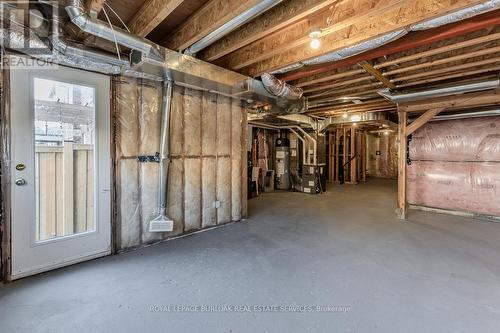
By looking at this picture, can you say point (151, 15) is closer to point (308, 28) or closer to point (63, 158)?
point (308, 28)

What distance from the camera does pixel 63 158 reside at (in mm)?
2420

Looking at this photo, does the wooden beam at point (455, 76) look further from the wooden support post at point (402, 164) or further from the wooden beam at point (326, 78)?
the wooden beam at point (326, 78)

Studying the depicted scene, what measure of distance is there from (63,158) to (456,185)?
21.2 feet

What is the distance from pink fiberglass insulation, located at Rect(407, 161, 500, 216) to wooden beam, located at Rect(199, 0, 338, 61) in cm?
459

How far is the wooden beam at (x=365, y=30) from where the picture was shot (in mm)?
1812

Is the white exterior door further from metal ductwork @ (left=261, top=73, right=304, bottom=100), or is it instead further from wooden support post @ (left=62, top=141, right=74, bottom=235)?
metal ductwork @ (left=261, top=73, right=304, bottom=100)

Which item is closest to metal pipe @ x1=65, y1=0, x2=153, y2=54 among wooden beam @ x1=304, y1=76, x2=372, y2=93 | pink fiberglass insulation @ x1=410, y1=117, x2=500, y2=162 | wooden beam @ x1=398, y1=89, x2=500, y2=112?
wooden beam @ x1=304, y1=76, x2=372, y2=93

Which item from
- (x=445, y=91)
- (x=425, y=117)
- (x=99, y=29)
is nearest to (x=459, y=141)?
(x=425, y=117)

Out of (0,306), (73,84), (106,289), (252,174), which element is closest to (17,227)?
(0,306)

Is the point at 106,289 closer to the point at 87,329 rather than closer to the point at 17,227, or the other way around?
the point at 87,329

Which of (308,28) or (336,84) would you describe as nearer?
(308,28)

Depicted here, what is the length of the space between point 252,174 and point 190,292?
4680 millimetres

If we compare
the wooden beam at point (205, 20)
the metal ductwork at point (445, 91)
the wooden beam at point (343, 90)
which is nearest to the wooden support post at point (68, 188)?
the wooden beam at point (205, 20)

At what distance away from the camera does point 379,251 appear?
2.79 m
